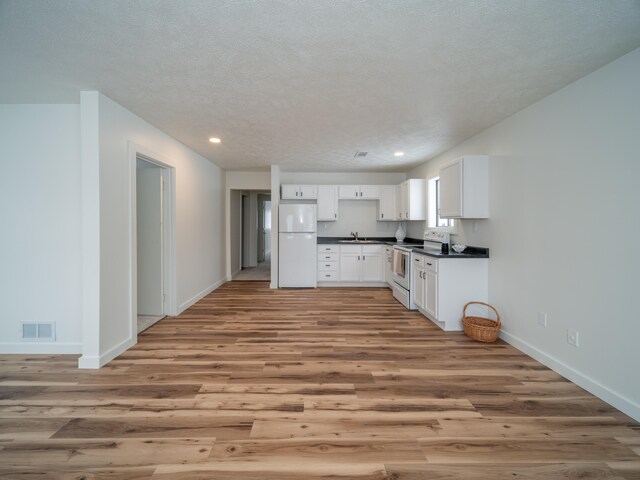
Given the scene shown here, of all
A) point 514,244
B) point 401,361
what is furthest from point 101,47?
point 514,244

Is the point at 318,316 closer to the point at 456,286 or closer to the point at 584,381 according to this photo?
the point at 456,286

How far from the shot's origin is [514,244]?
9.99 ft

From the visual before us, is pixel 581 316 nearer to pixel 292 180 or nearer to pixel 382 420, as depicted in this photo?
pixel 382 420

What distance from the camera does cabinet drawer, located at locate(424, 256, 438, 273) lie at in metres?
3.59

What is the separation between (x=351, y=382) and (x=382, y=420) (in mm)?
483

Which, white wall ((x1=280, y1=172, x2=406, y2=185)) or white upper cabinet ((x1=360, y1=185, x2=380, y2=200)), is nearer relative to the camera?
white upper cabinet ((x1=360, y1=185, x2=380, y2=200))

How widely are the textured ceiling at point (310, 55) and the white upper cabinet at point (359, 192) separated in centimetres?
285

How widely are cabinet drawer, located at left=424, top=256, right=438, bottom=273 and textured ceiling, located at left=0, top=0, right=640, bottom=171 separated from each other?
164cm

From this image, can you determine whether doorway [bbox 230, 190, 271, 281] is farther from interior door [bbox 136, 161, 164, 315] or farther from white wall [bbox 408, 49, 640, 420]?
white wall [bbox 408, 49, 640, 420]

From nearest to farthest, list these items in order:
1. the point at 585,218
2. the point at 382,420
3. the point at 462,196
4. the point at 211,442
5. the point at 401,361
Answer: the point at 211,442 < the point at 382,420 < the point at 585,218 < the point at 401,361 < the point at 462,196

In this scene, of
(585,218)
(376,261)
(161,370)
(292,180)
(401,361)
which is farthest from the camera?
(292,180)

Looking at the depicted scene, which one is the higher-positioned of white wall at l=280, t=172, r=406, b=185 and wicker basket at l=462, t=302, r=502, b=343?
white wall at l=280, t=172, r=406, b=185

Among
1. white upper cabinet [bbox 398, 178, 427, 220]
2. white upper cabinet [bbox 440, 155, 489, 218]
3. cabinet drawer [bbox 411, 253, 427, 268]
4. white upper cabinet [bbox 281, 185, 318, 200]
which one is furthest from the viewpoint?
white upper cabinet [bbox 281, 185, 318, 200]

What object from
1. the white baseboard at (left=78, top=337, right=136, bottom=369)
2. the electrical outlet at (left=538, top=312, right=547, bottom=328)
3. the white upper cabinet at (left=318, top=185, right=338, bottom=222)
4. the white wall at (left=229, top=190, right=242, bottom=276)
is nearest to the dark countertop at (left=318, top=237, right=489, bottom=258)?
the white upper cabinet at (left=318, top=185, right=338, bottom=222)
